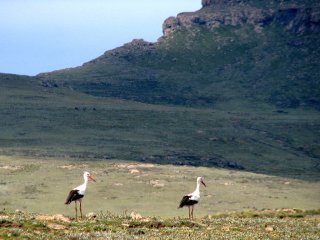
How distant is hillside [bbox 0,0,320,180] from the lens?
310 ft

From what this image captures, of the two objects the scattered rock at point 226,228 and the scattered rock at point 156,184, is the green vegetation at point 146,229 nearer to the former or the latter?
the scattered rock at point 226,228

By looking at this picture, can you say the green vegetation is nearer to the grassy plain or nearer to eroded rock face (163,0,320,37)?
the grassy plain

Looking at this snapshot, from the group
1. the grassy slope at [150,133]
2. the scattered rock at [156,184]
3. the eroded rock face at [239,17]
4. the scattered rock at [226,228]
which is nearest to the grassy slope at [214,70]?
the eroded rock face at [239,17]

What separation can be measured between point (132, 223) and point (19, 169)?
44.1 metres

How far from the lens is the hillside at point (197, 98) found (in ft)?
310

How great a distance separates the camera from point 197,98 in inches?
5812

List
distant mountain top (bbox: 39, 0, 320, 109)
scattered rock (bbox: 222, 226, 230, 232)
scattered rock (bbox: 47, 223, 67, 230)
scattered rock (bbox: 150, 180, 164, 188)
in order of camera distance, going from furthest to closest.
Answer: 1. distant mountain top (bbox: 39, 0, 320, 109)
2. scattered rock (bbox: 150, 180, 164, 188)
3. scattered rock (bbox: 222, 226, 230, 232)
4. scattered rock (bbox: 47, 223, 67, 230)

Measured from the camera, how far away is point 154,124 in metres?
110

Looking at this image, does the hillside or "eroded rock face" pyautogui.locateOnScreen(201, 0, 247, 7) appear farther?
"eroded rock face" pyautogui.locateOnScreen(201, 0, 247, 7)

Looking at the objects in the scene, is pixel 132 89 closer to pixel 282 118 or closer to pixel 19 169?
pixel 282 118

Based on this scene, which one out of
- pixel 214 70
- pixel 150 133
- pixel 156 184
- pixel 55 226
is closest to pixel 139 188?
pixel 156 184

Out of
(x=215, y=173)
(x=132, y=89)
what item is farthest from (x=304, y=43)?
(x=215, y=173)

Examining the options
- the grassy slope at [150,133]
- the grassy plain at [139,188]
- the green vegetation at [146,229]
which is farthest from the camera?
the grassy slope at [150,133]

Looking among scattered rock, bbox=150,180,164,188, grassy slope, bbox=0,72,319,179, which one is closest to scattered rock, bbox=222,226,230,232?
scattered rock, bbox=150,180,164,188
